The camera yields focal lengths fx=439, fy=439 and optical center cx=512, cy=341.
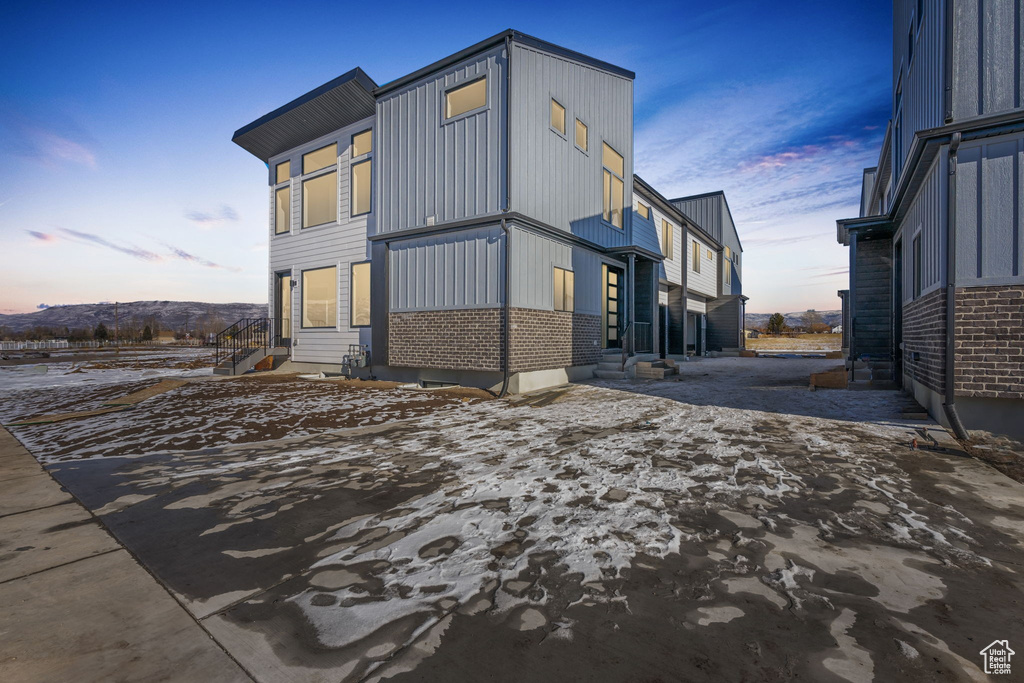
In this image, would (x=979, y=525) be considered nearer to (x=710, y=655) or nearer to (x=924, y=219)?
(x=710, y=655)

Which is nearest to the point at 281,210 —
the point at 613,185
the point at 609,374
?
the point at 613,185

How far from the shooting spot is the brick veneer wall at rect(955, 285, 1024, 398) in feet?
Result: 18.2

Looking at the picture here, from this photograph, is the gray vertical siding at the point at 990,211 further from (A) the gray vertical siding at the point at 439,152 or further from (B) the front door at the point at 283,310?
(B) the front door at the point at 283,310

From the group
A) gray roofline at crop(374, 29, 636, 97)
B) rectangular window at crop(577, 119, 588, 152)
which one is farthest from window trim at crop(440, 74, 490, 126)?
rectangular window at crop(577, 119, 588, 152)

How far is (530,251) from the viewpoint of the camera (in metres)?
10.5

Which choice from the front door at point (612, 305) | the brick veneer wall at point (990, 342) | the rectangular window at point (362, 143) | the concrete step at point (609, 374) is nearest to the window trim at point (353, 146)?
the rectangular window at point (362, 143)

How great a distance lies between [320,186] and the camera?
47.8 ft

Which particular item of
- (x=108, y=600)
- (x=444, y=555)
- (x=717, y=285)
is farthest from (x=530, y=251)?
(x=717, y=285)

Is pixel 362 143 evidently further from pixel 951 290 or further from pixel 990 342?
pixel 990 342

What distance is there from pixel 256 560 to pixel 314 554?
0.33 meters

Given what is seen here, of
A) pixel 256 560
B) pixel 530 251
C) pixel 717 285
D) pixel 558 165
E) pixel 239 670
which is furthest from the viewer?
pixel 717 285

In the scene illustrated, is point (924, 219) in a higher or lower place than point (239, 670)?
higher

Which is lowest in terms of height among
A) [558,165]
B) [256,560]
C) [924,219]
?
[256,560]

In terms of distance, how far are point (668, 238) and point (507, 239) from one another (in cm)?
1300
